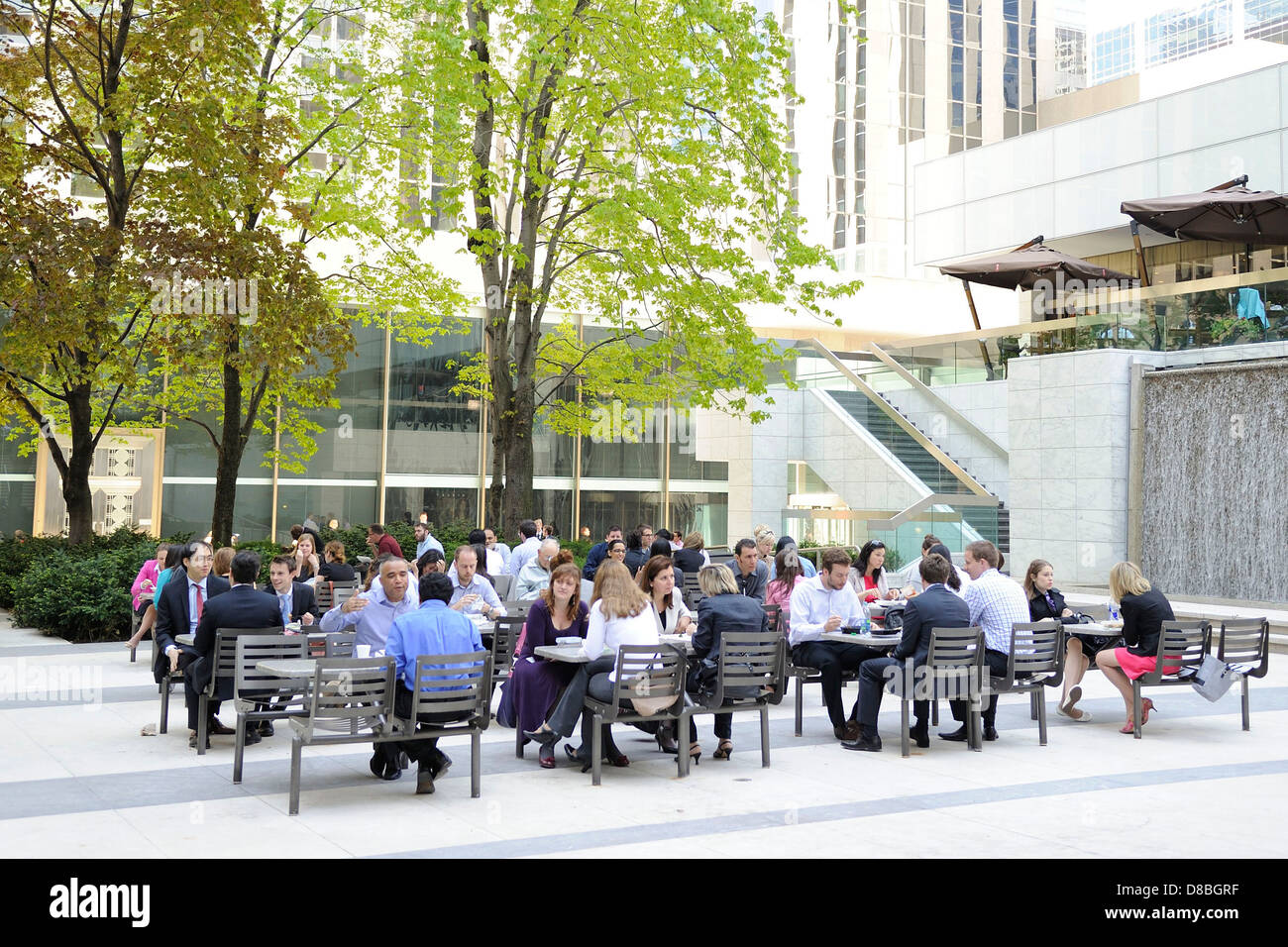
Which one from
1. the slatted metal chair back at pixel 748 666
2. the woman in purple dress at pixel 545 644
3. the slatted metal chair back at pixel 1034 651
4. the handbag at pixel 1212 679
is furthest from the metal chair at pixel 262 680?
the handbag at pixel 1212 679

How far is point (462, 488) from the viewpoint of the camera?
30172mm

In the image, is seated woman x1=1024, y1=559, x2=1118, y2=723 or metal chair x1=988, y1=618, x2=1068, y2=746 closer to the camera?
metal chair x1=988, y1=618, x2=1068, y2=746

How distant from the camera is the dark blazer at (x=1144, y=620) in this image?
10570 millimetres

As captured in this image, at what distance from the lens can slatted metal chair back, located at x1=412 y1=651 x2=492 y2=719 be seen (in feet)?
25.4

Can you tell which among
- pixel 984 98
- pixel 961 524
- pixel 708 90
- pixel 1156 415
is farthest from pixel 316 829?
pixel 984 98

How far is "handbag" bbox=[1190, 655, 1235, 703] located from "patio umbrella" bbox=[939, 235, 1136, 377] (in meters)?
16.4

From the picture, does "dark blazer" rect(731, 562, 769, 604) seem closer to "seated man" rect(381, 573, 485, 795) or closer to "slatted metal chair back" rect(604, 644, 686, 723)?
"slatted metal chair back" rect(604, 644, 686, 723)

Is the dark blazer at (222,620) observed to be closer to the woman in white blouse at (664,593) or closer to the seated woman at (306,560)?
the woman in white blouse at (664,593)

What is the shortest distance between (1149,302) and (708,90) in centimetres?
958

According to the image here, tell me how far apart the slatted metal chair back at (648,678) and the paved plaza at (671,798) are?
536mm

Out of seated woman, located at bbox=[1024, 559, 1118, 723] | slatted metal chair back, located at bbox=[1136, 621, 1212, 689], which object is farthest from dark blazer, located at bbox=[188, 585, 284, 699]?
slatted metal chair back, located at bbox=[1136, 621, 1212, 689]

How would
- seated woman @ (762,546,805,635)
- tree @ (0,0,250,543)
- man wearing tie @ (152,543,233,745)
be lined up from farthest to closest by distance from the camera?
1. tree @ (0,0,250,543)
2. seated woman @ (762,546,805,635)
3. man wearing tie @ (152,543,233,745)

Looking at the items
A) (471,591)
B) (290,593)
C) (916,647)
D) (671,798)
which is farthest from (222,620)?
(916,647)
